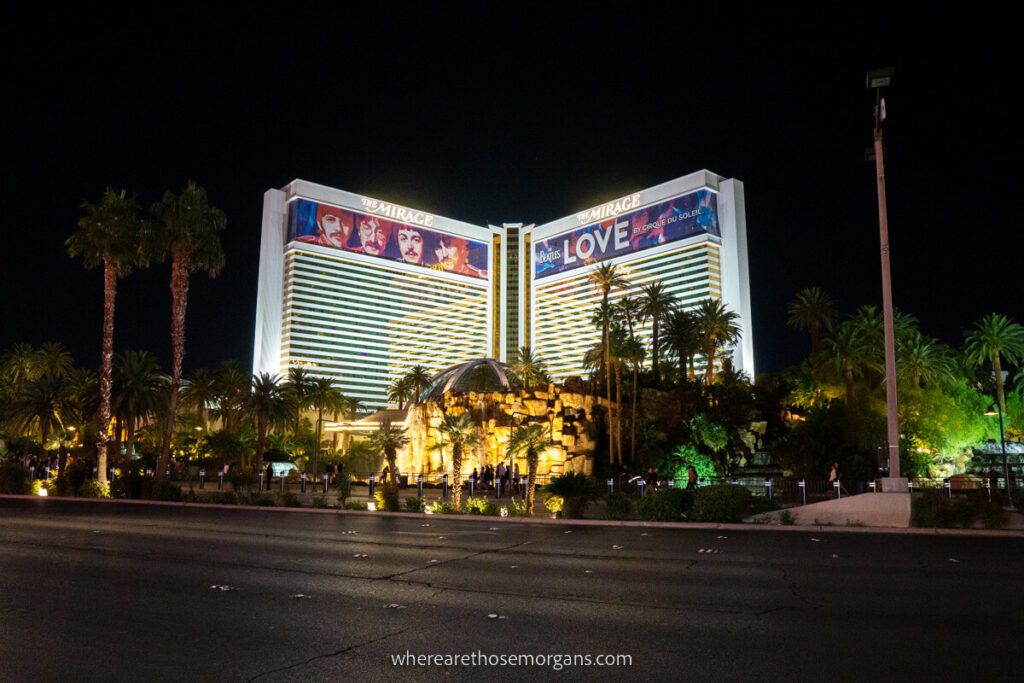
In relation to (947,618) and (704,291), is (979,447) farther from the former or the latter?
(704,291)

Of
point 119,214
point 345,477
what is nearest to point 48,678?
point 345,477

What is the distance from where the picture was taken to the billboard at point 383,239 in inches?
5856

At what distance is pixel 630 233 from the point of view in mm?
149250

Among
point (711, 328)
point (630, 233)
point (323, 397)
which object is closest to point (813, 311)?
point (711, 328)

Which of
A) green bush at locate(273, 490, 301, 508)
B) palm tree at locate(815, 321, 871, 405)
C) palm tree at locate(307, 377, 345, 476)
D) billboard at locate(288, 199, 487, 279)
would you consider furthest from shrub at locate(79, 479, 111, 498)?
billboard at locate(288, 199, 487, 279)

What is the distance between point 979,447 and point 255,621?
62287mm

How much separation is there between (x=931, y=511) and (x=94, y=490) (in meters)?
31.1

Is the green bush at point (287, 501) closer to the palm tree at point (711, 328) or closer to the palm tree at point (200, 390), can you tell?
the palm tree at point (200, 390)

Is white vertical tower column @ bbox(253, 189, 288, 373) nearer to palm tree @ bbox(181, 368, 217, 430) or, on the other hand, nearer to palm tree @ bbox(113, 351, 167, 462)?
palm tree @ bbox(181, 368, 217, 430)

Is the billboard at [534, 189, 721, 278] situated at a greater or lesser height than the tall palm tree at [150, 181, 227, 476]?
greater

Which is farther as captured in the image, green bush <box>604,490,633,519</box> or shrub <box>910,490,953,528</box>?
green bush <box>604,490,633,519</box>

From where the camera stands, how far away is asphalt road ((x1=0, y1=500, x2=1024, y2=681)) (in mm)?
5398

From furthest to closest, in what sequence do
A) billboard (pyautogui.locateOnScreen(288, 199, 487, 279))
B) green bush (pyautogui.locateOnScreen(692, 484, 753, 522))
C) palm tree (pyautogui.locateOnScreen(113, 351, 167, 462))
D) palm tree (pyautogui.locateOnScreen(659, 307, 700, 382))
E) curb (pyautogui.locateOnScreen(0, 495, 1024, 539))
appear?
billboard (pyautogui.locateOnScreen(288, 199, 487, 279)) → palm tree (pyautogui.locateOnScreen(659, 307, 700, 382)) → palm tree (pyautogui.locateOnScreen(113, 351, 167, 462)) → green bush (pyautogui.locateOnScreen(692, 484, 753, 522)) → curb (pyautogui.locateOnScreen(0, 495, 1024, 539))

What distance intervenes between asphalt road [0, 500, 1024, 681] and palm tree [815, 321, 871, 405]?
4059 centimetres
